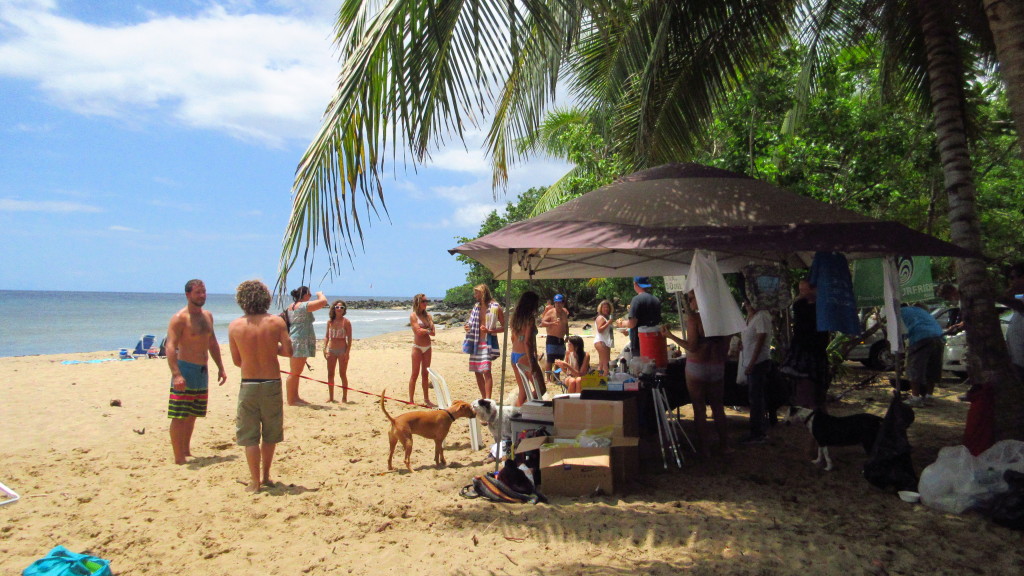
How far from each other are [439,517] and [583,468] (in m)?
1.10

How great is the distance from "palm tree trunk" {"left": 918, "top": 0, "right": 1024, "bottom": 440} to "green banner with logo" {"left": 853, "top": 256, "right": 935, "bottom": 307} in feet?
0.90

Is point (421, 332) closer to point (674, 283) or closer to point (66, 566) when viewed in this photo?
point (674, 283)

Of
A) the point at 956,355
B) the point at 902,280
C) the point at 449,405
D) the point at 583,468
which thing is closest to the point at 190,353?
the point at 449,405

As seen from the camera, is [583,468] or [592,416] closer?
[583,468]

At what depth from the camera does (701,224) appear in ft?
15.4

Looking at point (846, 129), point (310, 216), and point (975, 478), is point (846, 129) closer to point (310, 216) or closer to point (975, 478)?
point (975, 478)

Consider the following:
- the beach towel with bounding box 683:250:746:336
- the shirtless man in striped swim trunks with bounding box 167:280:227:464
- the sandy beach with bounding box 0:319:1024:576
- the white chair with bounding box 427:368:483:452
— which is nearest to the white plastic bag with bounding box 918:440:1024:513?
the sandy beach with bounding box 0:319:1024:576

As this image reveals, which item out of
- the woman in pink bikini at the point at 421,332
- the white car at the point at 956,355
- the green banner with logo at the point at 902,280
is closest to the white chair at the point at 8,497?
the woman in pink bikini at the point at 421,332

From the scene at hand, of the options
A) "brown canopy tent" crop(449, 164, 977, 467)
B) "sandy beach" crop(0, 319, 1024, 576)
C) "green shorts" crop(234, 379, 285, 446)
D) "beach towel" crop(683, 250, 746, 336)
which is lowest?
"sandy beach" crop(0, 319, 1024, 576)

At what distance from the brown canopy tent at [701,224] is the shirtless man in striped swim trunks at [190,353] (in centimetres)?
251

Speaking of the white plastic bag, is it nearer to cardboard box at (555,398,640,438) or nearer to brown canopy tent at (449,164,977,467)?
brown canopy tent at (449,164,977,467)

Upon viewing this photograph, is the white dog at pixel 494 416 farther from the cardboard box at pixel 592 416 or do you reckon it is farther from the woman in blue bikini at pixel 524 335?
the woman in blue bikini at pixel 524 335

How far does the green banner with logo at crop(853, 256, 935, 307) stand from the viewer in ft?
16.1

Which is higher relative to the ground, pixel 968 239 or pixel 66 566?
pixel 968 239
